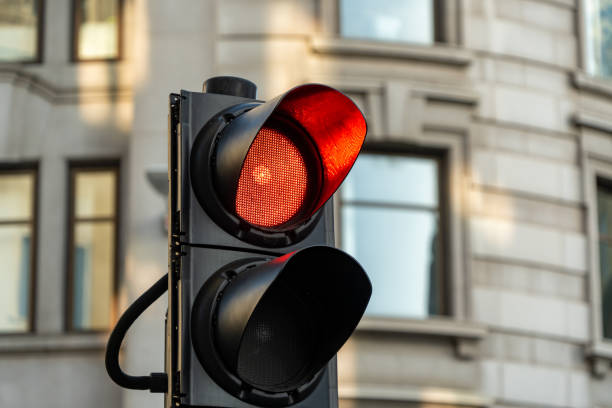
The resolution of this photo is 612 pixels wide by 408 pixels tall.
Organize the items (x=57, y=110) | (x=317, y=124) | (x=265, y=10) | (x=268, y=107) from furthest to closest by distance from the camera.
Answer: (x=57, y=110), (x=265, y=10), (x=317, y=124), (x=268, y=107)

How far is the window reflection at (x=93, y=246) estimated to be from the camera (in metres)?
13.3

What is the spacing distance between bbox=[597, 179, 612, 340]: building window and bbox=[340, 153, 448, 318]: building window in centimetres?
215

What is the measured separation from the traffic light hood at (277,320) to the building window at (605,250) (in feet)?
35.8

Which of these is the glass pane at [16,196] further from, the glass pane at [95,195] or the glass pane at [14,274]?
the glass pane at [95,195]

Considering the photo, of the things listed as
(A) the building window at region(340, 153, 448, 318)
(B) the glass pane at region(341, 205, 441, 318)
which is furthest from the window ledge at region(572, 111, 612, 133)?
(B) the glass pane at region(341, 205, 441, 318)

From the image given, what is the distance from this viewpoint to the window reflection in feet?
43.6

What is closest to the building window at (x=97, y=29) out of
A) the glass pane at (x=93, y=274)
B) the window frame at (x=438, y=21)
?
the glass pane at (x=93, y=274)

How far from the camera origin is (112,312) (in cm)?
1321

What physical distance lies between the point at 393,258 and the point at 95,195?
133 inches

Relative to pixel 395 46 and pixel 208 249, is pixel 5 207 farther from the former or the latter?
pixel 208 249

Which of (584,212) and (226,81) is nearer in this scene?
(226,81)

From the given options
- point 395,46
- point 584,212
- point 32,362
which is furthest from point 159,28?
point 584,212

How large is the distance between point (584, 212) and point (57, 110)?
5863 mm

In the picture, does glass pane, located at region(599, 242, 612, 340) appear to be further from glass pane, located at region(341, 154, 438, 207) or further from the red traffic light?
the red traffic light
